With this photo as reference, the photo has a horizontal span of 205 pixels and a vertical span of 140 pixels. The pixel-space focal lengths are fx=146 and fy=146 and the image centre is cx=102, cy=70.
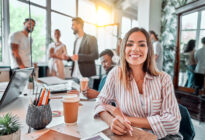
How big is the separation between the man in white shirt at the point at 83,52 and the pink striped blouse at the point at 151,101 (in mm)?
1283

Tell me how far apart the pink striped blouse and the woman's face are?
0.13 metres

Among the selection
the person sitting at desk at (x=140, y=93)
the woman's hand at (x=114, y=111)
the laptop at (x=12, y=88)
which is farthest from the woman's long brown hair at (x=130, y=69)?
the laptop at (x=12, y=88)

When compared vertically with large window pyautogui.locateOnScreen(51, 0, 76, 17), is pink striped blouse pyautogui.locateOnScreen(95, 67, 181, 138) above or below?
below

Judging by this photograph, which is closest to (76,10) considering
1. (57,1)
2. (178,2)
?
(57,1)

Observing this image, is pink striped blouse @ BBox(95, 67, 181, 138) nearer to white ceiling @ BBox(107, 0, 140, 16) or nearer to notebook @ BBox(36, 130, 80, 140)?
notebook @ BBox(36, 130, 80, 140)

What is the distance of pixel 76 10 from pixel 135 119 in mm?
5158

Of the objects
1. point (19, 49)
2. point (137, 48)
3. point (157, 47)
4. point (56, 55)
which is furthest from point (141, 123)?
point (157, 47)

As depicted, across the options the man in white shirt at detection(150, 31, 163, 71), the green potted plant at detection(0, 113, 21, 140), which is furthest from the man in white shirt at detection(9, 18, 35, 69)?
the man in white shirt at detection(150, 31, 163, 71)

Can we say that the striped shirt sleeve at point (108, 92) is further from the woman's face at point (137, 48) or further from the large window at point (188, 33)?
the large window at point (188, 33)

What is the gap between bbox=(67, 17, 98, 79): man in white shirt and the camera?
2332 mm

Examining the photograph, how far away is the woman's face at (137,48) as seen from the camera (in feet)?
3.61

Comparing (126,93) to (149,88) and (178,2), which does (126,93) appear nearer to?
(149,88)

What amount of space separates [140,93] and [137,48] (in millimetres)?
335

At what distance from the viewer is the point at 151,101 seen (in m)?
0.97
